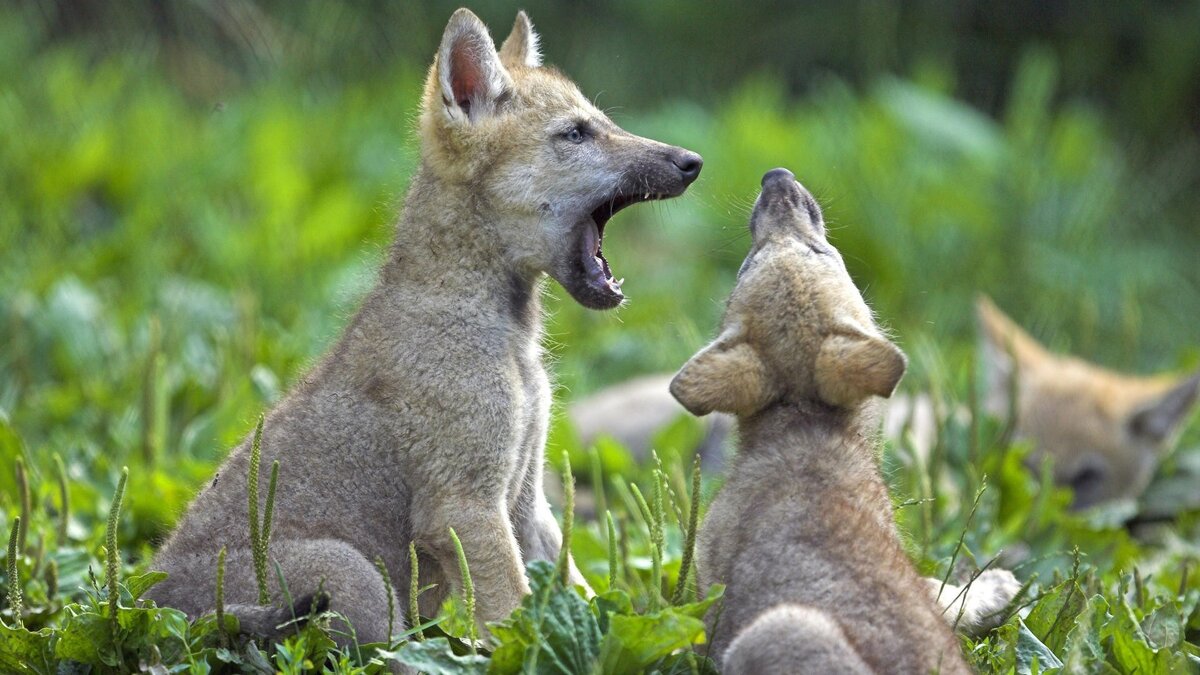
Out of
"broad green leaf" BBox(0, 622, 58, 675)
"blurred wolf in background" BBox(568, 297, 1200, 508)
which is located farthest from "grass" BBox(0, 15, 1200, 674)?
"blurred wolf in background" BBox(568, 297, 1200, 508)

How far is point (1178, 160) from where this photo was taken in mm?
13586

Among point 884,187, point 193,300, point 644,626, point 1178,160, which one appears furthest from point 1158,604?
point 1178,160

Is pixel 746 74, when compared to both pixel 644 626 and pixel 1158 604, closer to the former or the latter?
pixel 1158 604

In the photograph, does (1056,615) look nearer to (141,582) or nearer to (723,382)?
(723,382)

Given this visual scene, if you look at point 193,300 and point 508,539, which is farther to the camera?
point 193,300

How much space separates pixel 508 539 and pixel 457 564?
16 cm

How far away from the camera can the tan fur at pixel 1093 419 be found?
849 centimetres

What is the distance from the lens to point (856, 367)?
156 inches

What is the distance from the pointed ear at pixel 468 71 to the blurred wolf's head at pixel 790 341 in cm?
96

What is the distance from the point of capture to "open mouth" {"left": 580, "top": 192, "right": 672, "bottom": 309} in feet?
15.2

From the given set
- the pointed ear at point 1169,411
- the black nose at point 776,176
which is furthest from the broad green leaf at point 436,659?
the pointed ear at point 1169,411

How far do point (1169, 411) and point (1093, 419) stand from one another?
1.47 feet

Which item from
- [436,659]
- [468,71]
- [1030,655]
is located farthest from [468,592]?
[468,71]

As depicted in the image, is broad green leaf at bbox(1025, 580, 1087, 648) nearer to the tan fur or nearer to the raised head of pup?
the raised head of pup
